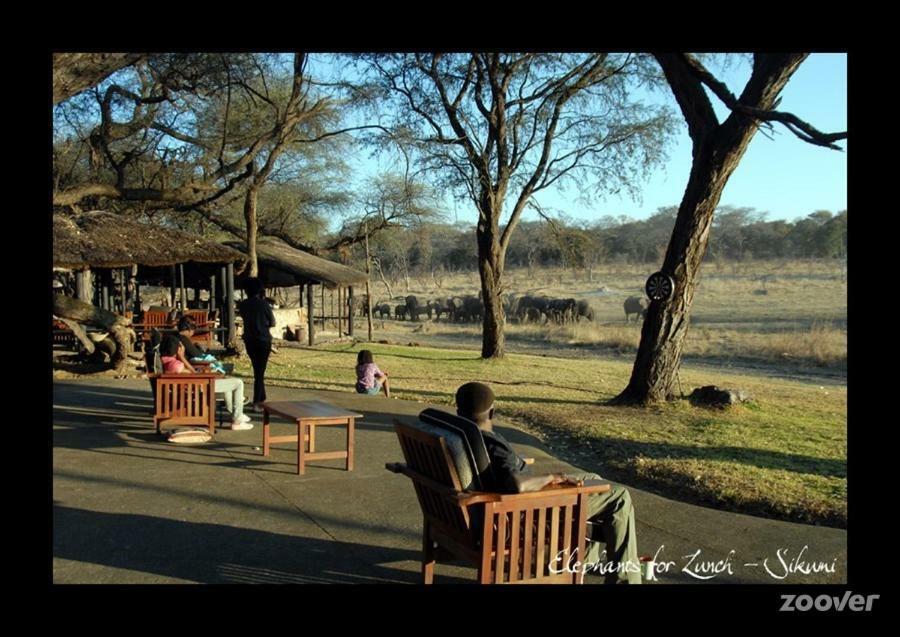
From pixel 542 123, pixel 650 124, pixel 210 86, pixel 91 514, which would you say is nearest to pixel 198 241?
pixel 210 86

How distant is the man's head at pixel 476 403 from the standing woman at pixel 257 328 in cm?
592

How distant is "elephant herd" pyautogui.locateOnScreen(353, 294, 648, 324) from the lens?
39312 mm

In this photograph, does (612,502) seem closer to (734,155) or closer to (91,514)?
(91,514)

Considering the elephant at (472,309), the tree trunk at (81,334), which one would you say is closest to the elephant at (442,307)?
the elephant at (472,309)

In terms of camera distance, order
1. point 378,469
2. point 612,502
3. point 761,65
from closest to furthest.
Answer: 1. point 612,502
2. point 378,469
3. point 761,65

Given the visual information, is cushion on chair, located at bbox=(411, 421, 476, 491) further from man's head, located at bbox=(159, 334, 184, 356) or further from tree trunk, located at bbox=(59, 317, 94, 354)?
tree trunk, located at bbox=(59, 317, 94, 354)

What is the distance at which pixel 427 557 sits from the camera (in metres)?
4.40

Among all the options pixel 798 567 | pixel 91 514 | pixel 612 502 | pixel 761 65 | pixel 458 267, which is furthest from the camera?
pixel 458 267

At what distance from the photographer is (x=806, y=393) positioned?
48.8 feet

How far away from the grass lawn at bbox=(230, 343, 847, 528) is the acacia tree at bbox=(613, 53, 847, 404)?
658mm

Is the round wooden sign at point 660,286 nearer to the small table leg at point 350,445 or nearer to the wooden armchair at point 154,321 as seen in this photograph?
the small table leg at point 350,445

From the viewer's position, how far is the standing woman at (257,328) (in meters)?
9.84

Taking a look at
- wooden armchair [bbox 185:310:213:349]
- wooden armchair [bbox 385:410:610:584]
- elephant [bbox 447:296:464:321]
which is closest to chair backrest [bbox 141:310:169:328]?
wooden armchair [bbox 185:310:213:349]
